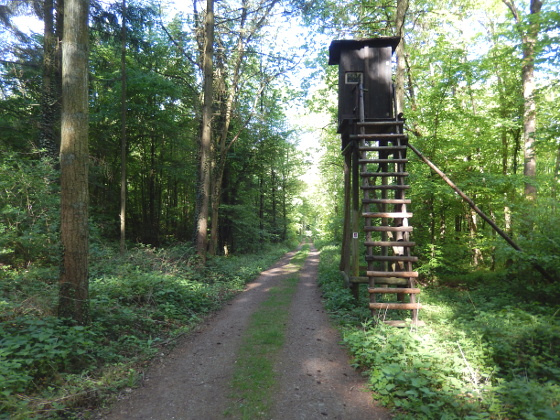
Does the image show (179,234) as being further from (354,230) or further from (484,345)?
(484,345)

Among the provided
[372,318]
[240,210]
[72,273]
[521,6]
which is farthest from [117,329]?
[521,6]

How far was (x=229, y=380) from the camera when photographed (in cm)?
438

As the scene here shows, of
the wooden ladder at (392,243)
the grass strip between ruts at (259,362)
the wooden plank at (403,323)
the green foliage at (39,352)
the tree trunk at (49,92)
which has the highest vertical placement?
the tree trunk at (49,92)

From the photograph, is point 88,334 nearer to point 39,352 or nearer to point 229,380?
point 39,352

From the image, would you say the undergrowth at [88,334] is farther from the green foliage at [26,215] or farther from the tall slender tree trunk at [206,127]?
the tall slender tree trunk at [206,127]

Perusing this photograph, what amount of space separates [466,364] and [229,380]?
329 cm

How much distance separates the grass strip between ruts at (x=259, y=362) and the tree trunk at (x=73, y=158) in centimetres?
304

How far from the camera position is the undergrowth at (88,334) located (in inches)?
140

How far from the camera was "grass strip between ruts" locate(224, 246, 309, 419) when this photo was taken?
3.70m

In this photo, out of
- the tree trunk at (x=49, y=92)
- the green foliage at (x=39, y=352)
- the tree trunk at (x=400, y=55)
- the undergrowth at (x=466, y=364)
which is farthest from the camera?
the tree trunk at (x=49, y=92)

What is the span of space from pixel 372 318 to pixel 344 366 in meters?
1.69

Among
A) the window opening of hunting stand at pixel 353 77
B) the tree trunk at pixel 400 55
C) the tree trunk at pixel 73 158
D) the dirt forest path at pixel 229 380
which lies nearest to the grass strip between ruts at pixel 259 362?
the dirt forest path at pixel 229 380

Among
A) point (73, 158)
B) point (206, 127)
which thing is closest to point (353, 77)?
point (206, 127)

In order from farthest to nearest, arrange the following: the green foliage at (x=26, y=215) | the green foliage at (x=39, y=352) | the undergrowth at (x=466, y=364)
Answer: the green foliage at (x=26, y=215), the green foliage at (x=39, y=352), the undergrowth at (x=466, y=364)
